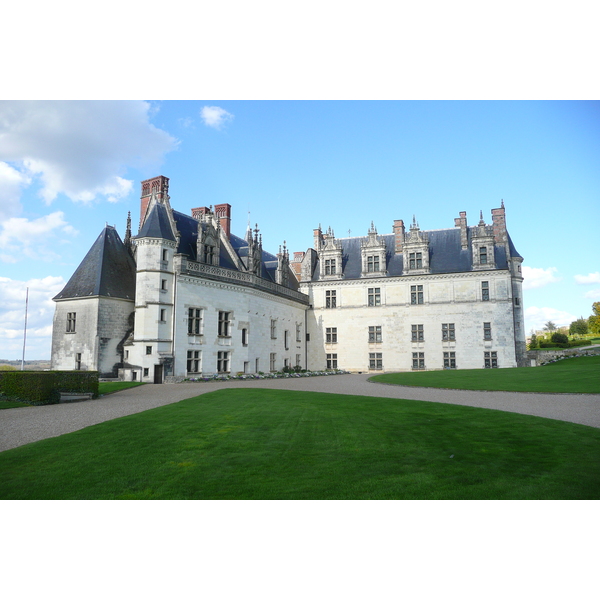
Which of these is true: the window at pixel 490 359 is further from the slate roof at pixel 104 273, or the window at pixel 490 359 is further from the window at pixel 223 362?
the slate roof at pixel 104 273

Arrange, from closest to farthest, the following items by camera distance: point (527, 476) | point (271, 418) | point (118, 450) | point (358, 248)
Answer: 1. point (527, 476)
2. point (118, 450)
3. point (271, 418)
4. point (358, 248)

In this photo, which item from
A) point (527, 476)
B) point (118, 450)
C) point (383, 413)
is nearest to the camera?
point (527, 476)

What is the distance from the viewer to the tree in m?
54.9

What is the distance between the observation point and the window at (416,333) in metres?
37.7

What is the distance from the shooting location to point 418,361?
37.5 metres

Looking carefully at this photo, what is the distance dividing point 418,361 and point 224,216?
64.1 ft

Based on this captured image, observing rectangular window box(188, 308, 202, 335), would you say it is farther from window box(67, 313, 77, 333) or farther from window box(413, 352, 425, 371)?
window box(413, 352, 425, 371)

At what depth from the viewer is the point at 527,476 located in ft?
21.3

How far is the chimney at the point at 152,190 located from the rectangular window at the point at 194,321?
22.9ft

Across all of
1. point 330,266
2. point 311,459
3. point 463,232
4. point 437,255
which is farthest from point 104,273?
point 463,232

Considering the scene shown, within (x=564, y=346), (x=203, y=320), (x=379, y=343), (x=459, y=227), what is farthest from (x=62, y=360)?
(x=564, y=346)

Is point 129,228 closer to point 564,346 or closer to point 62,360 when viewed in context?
point 62,360

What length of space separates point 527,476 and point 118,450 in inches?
259

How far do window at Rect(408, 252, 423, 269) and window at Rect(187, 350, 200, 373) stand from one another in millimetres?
20272
